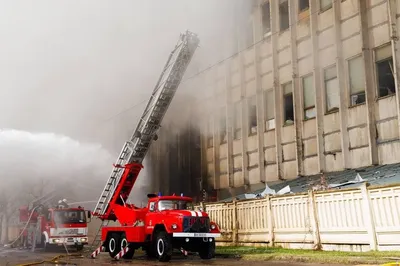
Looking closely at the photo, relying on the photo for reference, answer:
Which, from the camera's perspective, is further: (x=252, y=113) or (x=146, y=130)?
(x=252, y=113)

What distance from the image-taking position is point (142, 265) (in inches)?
470

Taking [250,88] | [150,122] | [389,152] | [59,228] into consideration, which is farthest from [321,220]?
[59,228]

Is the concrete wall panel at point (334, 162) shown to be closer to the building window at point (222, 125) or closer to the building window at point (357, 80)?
the building window at point (357, 80)

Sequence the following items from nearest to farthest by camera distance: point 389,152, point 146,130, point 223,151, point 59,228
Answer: point 389,152 → point 146,130 → point 59,228 → point 223,151

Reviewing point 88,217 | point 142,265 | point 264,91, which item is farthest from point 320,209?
point 88,217

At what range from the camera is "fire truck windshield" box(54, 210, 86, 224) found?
22.0 m

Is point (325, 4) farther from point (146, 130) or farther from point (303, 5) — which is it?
point (146, 130)

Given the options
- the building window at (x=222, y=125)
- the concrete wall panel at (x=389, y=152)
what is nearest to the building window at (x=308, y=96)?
the concrete wall panel at (x=389, y=152)

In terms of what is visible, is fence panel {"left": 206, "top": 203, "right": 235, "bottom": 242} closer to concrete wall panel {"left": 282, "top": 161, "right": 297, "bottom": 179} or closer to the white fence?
the white fence

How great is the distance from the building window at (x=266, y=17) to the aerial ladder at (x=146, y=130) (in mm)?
4998

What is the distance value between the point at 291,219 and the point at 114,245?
621 cm

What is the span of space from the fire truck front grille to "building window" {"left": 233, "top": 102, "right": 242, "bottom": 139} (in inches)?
390

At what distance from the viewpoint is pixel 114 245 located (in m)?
15.3

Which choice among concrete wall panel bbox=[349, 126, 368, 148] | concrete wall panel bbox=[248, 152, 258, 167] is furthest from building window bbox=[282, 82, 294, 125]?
concrete wall panel bbox=[349, 126, 368, 148]
